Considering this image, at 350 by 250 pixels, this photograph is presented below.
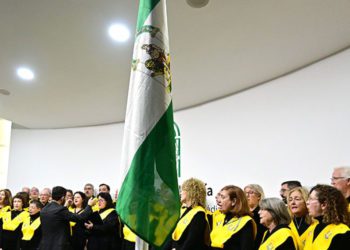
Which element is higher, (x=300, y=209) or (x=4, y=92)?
(x=4, y=92)

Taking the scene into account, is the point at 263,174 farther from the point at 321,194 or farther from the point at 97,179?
the point at 97,179

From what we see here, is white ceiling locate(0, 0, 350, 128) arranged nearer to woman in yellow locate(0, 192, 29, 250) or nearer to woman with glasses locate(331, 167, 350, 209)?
woman with glasses locate(331, 167, 350, 209)

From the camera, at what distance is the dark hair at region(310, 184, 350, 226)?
6.75 feet

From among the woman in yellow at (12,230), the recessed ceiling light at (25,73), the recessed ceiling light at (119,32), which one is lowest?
the woman in yellow at (12,230)

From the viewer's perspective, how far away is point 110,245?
4102 millimetres

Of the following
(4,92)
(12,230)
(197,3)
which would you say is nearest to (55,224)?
(12,230)

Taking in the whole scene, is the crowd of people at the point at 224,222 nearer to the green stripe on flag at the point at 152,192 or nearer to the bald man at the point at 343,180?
the bald man at the point at 343,180

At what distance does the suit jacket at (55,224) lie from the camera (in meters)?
3.69

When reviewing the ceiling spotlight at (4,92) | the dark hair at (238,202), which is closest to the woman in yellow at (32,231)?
the ceiling spotlight at (4,92)

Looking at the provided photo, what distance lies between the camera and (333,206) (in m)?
2.08

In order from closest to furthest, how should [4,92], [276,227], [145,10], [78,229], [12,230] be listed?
[145,10]
[276,227]
[78,229]
[12,230]
[4,92]

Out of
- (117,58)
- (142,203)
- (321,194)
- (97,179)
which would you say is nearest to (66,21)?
(117,58)

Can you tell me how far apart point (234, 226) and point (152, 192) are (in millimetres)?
1200

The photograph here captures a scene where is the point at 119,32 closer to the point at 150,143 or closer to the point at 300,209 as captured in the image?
the point at 150,143
